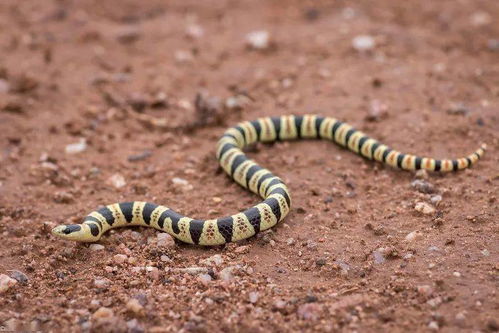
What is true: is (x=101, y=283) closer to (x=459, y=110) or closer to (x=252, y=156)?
(x=252, y=156)

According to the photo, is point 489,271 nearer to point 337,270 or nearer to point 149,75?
point 337,270

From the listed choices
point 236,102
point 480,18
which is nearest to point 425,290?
point 236,102

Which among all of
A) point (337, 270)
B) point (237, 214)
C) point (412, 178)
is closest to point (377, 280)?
point (337, 270)

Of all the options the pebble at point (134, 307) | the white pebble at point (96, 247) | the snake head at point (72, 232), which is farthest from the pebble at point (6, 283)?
the pebble at point (134, 307)

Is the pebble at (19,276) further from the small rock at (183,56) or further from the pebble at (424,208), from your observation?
the small rock at (183,56)

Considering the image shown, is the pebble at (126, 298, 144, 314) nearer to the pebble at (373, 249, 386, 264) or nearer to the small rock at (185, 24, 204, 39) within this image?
the pebble at (373, 249, 386, 264)
